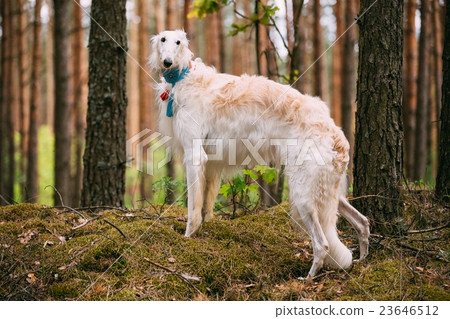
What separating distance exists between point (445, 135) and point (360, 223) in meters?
2.03

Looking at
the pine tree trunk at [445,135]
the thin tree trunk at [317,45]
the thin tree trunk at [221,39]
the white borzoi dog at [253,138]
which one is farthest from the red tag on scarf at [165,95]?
the thin tree trunk at [221,39]

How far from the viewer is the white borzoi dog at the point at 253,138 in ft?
11.7

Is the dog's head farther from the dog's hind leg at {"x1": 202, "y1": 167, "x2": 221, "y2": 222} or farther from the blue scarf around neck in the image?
the dog's hind leg at {"x1": 202, "y1": 167, "x2": 221, "y2": 222}

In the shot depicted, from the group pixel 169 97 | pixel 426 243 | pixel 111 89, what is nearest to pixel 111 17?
pixel 111 89

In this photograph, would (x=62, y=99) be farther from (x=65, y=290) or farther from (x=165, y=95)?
(x=65, y=290)

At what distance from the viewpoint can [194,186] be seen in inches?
157

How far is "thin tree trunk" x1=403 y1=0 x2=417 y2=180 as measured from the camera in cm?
1039

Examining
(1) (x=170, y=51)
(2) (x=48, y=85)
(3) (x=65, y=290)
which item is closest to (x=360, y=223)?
(1) (x=170, y=51)

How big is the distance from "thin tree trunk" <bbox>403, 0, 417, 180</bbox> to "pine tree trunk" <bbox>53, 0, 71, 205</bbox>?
8.84 m

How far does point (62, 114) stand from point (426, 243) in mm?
7486

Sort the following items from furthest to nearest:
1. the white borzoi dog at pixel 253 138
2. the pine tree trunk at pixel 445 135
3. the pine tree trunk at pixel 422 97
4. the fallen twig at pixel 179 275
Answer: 1. the pine tree trunk at pixel 422 97
2. the pine tree trunk at pixel 445 135
3. the white borzoi dog at pixel 253 138
4. the fallen twig at pixel 179 275

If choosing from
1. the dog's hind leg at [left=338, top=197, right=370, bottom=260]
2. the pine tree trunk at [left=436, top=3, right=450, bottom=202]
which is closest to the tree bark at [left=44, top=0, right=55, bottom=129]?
the pine tree trunk at [left=436, top=3, right=450, bottom=202]

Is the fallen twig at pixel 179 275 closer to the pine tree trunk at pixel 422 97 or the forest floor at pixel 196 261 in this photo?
the forest floor at pixel 196 261

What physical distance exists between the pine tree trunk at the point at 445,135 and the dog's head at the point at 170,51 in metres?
3.33
